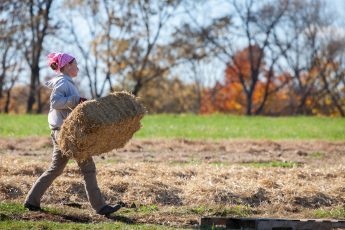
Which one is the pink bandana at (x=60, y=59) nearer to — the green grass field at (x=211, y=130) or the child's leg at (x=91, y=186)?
the child's leg at (x=91, y=186)

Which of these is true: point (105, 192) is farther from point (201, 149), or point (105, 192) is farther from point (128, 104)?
point (201, 149)

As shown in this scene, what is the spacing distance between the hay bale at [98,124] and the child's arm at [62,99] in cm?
25

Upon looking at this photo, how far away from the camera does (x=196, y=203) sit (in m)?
9.84

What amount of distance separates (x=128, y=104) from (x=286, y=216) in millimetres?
2732

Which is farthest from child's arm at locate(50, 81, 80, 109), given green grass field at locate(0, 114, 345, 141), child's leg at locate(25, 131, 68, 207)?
green grass field at locate(0, 114, 345, 141)

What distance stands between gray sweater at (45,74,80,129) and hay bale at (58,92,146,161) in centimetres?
27

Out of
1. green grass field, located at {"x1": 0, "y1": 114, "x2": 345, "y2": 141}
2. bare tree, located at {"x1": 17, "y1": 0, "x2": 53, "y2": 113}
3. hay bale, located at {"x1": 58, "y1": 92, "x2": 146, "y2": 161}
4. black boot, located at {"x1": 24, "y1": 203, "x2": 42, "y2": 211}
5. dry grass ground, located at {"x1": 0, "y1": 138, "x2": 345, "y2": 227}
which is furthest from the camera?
bare tree, located at {"x1": 17, "y1": 0, "x2": 53, "y2": 113}

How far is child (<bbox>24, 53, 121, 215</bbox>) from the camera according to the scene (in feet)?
27.4

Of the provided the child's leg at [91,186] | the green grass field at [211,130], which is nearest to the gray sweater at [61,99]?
the child's leg at [91,186]

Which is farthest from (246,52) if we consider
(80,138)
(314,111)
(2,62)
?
(80,138)

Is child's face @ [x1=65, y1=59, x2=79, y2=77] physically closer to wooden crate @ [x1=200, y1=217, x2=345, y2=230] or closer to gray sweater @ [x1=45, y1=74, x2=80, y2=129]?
gray sweater @ [x1=45, y1=74, x2=80, y2=129]

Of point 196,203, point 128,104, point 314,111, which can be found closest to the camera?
point 128,104

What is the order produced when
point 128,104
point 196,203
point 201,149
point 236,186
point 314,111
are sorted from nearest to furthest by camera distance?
point 128,104 < point 196,203 < point 236,186 < point 201,149 < point 314,111

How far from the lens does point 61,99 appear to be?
27.2 ft
